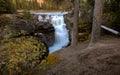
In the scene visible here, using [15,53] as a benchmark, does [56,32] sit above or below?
below

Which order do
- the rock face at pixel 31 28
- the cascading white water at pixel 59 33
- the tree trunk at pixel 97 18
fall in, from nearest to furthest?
the tree trunk at pixel 97 18, the rock face at pixel 31 28, the cascading white water at pixel 59 33

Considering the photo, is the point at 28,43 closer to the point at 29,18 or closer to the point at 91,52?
the point at 91,52

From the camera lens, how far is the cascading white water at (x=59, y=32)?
1281cm

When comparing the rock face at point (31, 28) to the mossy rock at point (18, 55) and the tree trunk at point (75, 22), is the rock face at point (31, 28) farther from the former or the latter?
the mossy rock at point (18, 55)

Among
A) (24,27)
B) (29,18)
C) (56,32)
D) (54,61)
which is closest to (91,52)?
(54,61)

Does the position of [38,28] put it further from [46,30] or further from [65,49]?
[65,49]

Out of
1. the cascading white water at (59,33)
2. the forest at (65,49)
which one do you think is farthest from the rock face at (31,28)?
the cascading white water at (59,33)

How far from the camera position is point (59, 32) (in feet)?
50.5

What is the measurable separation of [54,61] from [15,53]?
2415mm

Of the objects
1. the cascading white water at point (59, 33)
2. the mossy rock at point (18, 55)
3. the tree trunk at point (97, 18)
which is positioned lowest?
the cascading white water at point (59, 33)

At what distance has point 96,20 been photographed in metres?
7.14

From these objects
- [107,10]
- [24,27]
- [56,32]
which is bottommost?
[56,32]

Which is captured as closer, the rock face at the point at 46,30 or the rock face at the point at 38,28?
the rock face at the point at 38,28

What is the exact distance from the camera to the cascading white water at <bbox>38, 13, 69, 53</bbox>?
1281 centimetres
